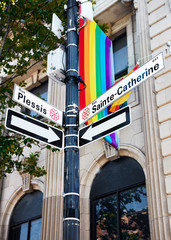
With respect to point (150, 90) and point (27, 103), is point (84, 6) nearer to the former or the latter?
point (27, 103)

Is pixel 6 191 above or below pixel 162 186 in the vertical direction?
above

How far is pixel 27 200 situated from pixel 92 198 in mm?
4040

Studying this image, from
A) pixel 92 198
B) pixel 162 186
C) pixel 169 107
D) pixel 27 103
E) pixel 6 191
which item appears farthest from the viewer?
pixel 6 191

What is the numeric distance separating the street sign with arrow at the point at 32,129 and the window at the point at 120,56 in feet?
28.0

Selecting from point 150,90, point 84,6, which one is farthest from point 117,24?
point 84,6

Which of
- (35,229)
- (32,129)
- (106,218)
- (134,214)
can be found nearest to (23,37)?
(106,218)

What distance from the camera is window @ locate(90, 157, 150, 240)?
970cm

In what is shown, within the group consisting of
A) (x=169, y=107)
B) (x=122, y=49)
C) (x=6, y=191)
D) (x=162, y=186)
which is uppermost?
(x=122, y=49)

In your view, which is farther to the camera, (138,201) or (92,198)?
(92,198)

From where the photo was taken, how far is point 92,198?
11.5 metres

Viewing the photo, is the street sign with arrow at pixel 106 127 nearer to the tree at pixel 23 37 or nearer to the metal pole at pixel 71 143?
the metal pole at pixel 71 143

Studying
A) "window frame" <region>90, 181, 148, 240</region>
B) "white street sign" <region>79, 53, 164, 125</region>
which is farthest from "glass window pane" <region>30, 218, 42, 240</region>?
"white street sign" <region>79, 53, 164, 125</region>

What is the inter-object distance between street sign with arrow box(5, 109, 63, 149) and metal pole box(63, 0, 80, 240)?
18 cm

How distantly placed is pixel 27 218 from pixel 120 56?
7888 millimetres
